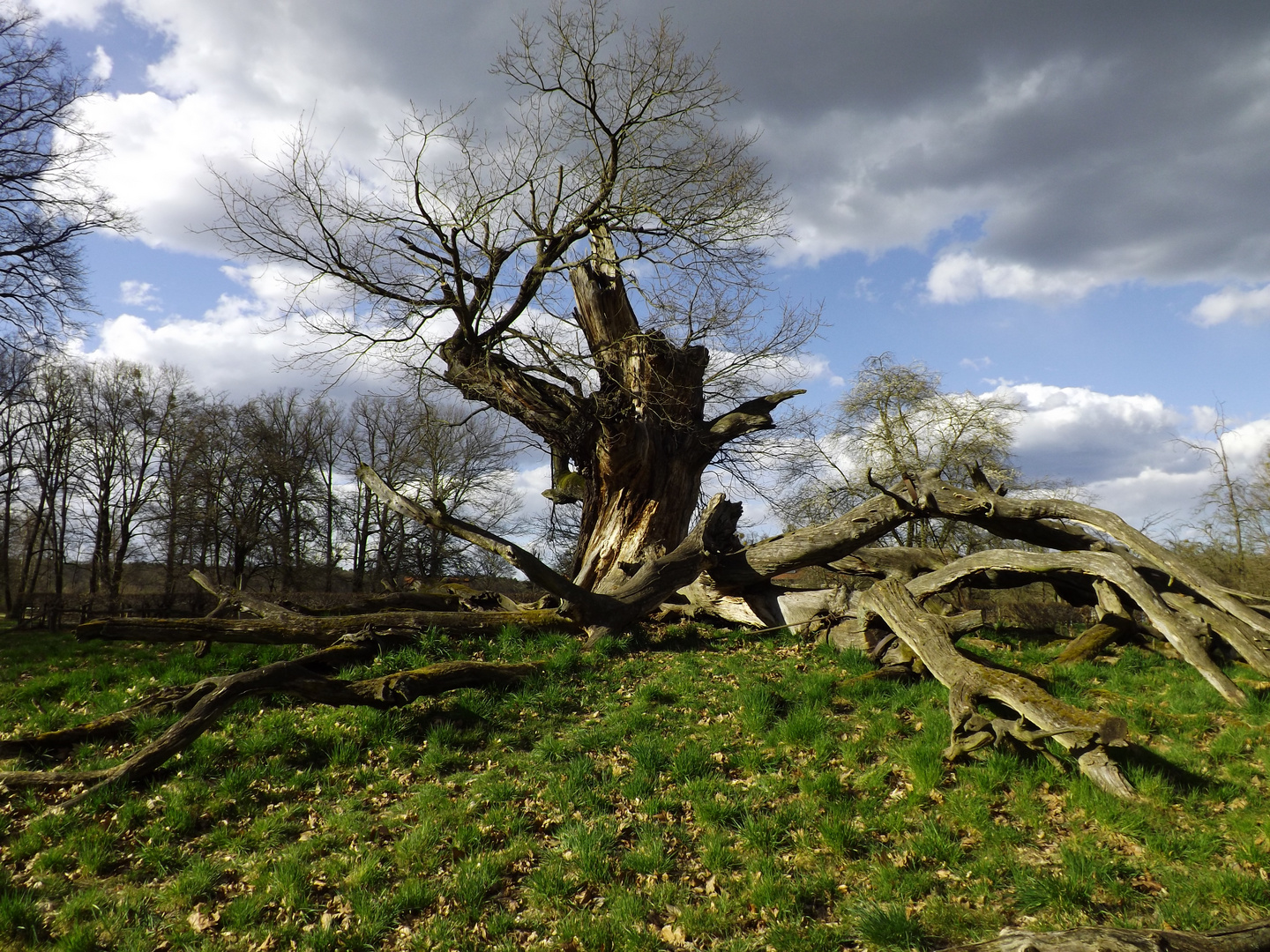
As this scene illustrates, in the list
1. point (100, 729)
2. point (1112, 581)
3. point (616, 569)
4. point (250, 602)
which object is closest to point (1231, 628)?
point (1112, 581)

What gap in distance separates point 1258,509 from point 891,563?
17063 mm

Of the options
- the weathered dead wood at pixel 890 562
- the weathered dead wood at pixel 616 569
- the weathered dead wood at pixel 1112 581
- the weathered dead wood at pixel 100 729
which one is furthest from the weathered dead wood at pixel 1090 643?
the weathered dead wood at pixel 100 729

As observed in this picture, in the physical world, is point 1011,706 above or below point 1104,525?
below

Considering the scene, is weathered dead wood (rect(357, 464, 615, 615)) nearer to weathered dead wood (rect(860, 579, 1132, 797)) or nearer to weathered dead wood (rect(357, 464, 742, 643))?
weathered dead wood (rect(357, 464, 742, 643))

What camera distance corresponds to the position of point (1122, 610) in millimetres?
9219

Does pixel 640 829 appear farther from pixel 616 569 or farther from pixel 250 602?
pixel 250 602

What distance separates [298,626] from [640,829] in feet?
20.5

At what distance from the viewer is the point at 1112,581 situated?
8.85 m

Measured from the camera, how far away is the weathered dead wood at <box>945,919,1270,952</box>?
3.12 m

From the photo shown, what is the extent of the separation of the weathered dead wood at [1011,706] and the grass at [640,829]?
212 millimetres

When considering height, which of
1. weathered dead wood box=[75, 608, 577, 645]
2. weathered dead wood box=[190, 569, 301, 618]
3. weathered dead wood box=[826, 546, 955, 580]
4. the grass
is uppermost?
weathered dead wood box=[826, 546, 955, 580]

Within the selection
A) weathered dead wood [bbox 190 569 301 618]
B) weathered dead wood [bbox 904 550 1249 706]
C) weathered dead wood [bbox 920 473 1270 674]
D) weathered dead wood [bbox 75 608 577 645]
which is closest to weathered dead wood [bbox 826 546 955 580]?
weathered dead wood [bbox 920 473 1270 674]

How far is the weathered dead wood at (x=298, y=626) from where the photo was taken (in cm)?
891

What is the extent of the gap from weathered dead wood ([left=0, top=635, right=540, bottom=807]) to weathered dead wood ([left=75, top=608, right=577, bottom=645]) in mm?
780
